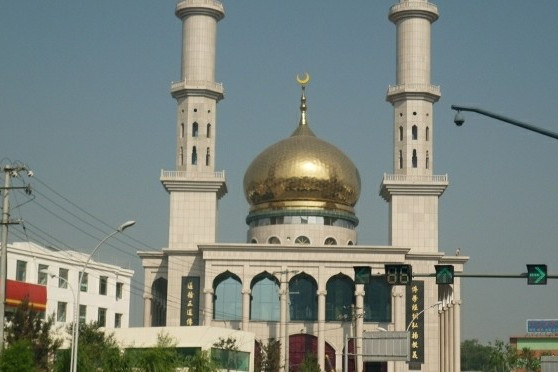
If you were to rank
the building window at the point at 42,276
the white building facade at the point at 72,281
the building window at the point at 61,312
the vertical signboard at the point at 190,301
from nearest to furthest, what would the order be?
the white building facade at the point at 72,281, the building window at the point at 42,276, the building window at the point at 61,312, the vertical signboard at the point at 190,301

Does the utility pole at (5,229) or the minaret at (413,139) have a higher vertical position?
the minaret at (413,139)

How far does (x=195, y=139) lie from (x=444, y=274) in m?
47.6

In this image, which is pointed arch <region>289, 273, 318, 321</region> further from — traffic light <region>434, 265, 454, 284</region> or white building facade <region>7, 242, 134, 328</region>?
traffic light <region>434, 265, 454, 284</region>

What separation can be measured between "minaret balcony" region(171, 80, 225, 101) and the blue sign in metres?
55.8

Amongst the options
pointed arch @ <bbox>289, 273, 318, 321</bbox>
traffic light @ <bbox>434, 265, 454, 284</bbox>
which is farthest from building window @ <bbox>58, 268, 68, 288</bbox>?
traffic light @ <bbox>434, 265, 454, 284</bbox>

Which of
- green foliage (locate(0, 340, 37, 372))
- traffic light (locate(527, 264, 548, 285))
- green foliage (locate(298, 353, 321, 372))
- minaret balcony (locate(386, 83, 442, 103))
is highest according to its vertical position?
minaret balcony (locate(386, 83, 442, 103))

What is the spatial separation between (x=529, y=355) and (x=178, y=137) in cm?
4253

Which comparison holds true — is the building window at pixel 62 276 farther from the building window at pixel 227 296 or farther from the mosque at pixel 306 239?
the building window at pixel 227 296

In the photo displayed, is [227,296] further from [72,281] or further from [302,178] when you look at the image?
[72,281]

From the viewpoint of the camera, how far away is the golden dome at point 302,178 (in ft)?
272

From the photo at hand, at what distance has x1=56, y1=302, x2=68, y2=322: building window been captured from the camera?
73.4 meters

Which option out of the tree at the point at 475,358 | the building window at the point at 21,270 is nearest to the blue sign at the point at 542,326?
the tree at the point at 475,358

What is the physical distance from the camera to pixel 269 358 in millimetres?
68312

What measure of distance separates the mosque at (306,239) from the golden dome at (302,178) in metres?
0.09
